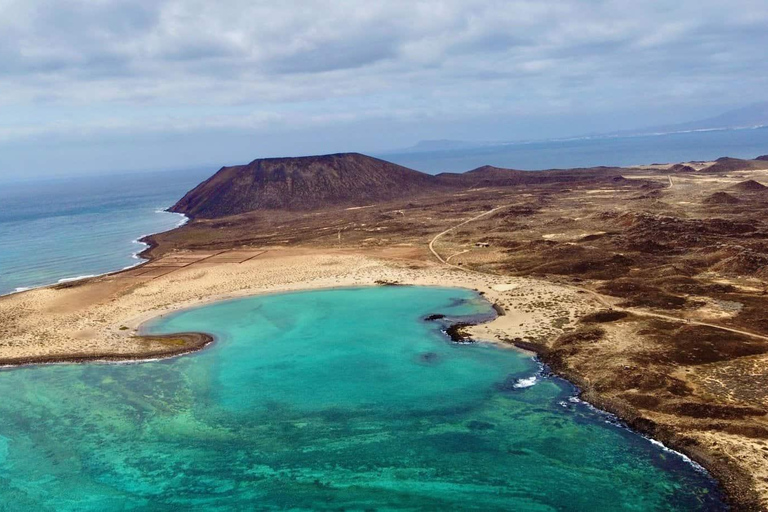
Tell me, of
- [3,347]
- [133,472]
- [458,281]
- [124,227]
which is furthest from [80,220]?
[133,472]

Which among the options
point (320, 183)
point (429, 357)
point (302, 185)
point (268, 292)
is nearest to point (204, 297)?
point (268, 292)

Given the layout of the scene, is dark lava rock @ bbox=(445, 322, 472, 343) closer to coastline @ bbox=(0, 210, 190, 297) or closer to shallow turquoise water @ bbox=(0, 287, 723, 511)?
shallow turquoise water @ bbox=(0, 287, 723, 511)

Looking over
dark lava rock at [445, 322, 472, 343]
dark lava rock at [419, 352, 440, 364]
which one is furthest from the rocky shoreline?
dark lava rock at [445, 322, 472, 343]

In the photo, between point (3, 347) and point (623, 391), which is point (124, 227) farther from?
point (623, 391)

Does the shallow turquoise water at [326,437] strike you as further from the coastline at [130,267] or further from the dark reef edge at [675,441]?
the coastline at [130,267]

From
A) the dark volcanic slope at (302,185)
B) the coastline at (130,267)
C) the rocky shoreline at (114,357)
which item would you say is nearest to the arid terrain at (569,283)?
the rocky shoreline at (114,357)
